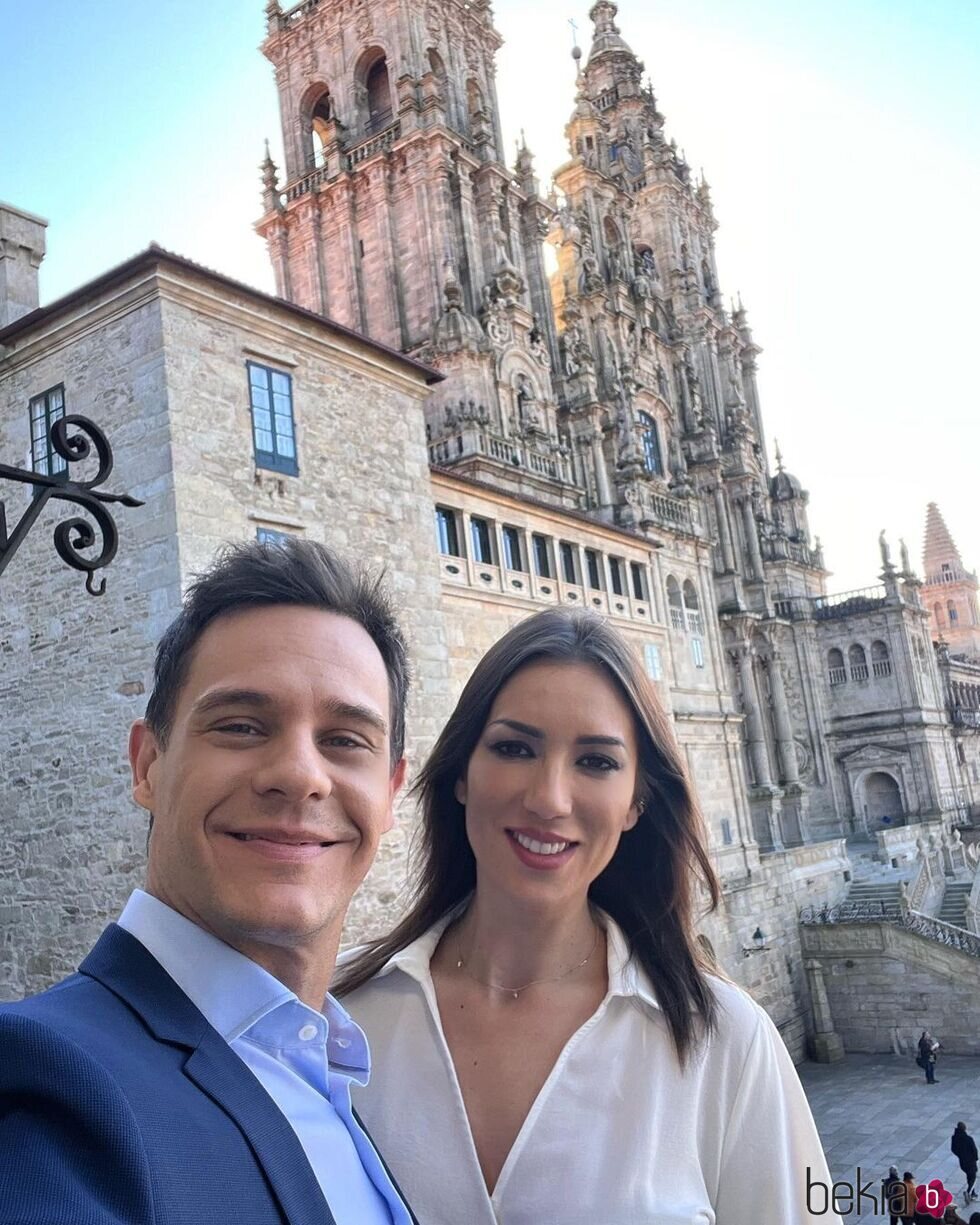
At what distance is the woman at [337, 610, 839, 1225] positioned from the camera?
2465 millimetres

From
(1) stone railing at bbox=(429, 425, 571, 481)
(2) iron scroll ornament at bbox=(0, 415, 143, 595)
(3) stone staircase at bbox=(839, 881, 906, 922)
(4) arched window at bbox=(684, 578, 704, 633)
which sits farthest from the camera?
(4) arched window at bbox=(684, 578, 704, 633)

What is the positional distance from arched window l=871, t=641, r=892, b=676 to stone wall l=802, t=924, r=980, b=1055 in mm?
26751

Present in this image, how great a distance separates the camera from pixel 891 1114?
20656 mm

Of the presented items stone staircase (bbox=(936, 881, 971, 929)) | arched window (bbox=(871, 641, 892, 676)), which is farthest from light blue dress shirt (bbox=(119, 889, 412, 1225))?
arched window (bbox=(871, 641, 892, 676))

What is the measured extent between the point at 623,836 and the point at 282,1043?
5.13 feet

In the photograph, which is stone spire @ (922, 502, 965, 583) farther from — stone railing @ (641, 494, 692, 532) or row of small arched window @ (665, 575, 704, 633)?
row of small arched window @ (665, 575, 704, 633)

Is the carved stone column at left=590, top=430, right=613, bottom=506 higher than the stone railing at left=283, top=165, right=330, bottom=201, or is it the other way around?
the stone railing at left=283, top=165, right=330, bottom=201

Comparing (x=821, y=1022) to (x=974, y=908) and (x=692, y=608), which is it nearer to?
(x=974, y=908)

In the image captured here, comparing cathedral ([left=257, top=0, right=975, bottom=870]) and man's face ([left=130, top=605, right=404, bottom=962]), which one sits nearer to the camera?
man's face ([left=130, top=605, right=404, bottom=962])

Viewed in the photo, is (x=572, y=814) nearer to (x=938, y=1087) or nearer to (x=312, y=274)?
(x=938, y=1087)

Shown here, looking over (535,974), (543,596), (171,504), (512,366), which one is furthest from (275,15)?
(535,974)

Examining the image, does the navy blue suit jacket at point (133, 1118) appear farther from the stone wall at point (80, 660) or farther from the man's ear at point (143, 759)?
the stone wall at point (80, 660)

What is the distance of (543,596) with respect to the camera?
74.1ft

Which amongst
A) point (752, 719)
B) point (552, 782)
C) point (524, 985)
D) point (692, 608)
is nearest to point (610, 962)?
point (524, 985)
